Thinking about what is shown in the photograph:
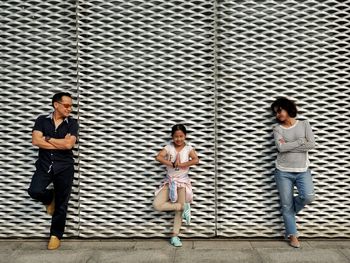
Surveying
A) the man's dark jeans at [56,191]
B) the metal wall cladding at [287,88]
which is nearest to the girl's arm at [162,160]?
the metal wall cladding at [287,88]

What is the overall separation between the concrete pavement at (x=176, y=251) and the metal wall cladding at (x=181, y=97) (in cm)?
19

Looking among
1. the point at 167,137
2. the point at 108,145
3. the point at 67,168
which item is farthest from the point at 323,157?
the point at 67,168

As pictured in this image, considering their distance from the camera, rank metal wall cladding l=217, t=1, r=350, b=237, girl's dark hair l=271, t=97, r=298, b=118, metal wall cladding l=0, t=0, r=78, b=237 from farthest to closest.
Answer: metal wall cladding l=0, t=0, r=78, b=237, metal wall cladding l=217, t=1, r=350, b=237, girl's dark hair l=271, t=97, r=298, b=118

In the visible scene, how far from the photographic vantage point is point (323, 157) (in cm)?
548

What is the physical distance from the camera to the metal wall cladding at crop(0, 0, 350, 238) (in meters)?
5.45

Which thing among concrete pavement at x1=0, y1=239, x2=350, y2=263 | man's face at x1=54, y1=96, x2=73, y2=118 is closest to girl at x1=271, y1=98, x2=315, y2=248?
concrete pavement at x1=0, y1=239, x2=350, y2=263

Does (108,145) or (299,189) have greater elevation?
(108,145)

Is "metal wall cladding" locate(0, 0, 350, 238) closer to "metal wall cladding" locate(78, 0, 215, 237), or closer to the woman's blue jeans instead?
"metal wall cladding" locate(78, 0, 215, 237)

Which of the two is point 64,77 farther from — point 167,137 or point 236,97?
point 236,97

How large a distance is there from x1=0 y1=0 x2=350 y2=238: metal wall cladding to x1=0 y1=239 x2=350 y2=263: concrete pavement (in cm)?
19

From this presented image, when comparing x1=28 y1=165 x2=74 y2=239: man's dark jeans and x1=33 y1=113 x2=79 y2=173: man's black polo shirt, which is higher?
x1=33 y1=113 x2=79 y2=173: man's black polo shirt

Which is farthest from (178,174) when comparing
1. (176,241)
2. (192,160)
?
(176,241)

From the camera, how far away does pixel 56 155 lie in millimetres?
5039

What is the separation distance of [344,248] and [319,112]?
1.70 m
